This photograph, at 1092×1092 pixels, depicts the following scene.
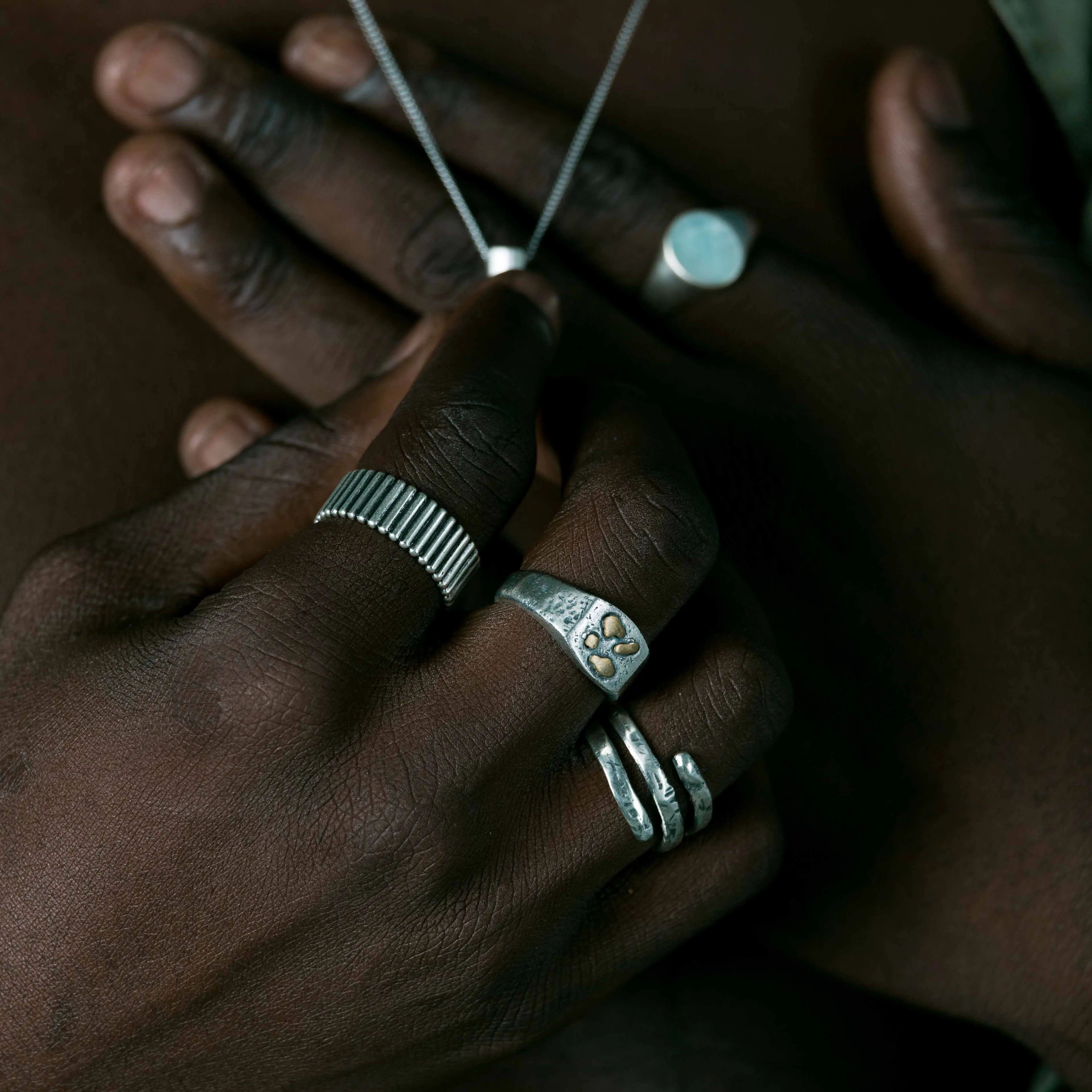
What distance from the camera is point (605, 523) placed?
664 millimetres

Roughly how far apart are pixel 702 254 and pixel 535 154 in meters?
0.22

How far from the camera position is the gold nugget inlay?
639 millimetres

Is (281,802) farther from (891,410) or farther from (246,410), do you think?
(891,410)

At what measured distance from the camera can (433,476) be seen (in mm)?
652

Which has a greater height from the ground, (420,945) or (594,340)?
(594,340)

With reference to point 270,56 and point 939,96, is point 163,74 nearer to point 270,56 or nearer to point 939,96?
point 270,56

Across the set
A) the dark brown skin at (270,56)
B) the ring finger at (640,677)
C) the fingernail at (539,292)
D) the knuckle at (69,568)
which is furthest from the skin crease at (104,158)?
the ring finger at (640,677)

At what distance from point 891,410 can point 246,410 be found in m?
0.65

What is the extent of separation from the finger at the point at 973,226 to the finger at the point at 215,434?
30.7 inches

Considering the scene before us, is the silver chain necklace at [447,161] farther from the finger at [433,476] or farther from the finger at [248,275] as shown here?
the finger at [433,476]

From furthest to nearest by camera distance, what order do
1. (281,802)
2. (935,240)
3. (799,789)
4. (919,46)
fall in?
1. (919,46)
2. (935,240)
3. (799,789)
4. (281,802)

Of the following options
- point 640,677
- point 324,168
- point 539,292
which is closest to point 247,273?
point 324,168

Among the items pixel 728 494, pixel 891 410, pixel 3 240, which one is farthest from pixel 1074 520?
pixel 3 240

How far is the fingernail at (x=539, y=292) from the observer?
2.60ft
